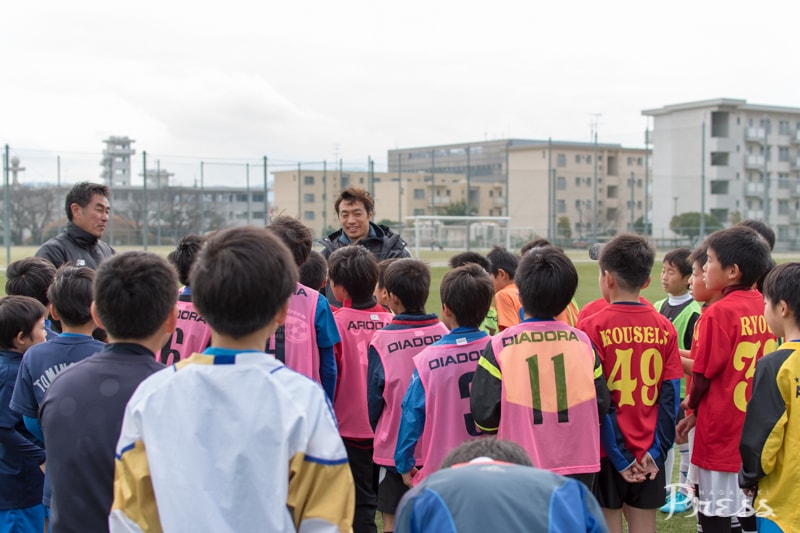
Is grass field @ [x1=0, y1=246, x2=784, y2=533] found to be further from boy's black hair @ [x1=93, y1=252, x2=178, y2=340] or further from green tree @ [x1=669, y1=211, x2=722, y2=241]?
boy's black hair @ [x1=93, y1=252, x2=178, y2=340]

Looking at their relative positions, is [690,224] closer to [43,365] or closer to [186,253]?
[186,253]

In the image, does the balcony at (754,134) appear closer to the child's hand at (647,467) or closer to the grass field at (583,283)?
the grass field at (583,283)

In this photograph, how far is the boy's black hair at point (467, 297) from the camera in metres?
3.40

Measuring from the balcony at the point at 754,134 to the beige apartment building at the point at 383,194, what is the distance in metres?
28.7

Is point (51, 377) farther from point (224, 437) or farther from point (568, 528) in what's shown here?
point (568, 528)

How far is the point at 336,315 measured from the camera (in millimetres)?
4066

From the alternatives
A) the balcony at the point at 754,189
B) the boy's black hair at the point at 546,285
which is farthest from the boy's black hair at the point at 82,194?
the balcony at the point at 754,189

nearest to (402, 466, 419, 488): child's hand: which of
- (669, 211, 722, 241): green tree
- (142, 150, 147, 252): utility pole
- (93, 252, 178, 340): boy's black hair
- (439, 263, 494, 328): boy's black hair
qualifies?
(439, 263, 494, 328): boy's black hair

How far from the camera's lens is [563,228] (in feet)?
101

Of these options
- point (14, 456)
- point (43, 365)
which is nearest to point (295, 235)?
point (43, 365)

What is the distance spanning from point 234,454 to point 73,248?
13.1ft

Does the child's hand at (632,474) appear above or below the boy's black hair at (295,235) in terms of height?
below

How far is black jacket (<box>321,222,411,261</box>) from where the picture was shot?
17.9ft

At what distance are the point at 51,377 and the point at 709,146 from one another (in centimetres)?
5907
